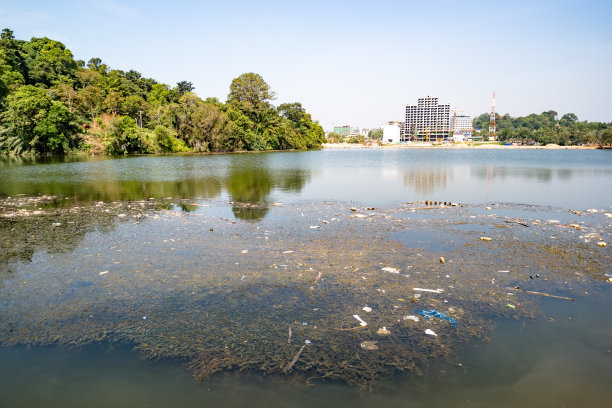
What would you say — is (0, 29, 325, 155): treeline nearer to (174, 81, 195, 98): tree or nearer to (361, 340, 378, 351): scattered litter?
(174, 81, 195, 98): tree

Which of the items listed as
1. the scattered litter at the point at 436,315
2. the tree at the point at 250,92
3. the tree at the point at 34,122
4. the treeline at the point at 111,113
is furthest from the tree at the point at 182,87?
the scattered litter at the point at 436,315

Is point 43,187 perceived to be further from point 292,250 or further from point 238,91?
point 238,91

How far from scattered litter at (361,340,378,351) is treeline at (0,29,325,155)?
62599 mm

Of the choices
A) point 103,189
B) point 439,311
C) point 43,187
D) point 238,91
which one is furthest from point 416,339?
point 238,91

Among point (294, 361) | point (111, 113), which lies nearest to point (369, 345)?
point (294, 361)

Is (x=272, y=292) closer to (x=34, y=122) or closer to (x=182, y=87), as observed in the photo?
(x=34, y=122)

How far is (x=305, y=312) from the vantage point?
18.8 ft

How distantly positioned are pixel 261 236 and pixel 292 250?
1.66 metres

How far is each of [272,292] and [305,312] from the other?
96 cm

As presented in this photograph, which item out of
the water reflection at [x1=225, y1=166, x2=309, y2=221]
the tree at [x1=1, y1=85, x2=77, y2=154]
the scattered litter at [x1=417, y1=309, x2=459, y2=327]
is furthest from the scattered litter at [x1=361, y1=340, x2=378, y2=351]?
the tree at [x1=1, y1=85, x2=77, y2=154]

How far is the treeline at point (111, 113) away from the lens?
2108 inches

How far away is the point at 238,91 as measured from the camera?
87250 millimetres

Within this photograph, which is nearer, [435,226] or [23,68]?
[435,226]

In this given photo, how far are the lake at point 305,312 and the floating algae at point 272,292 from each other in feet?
0.11
